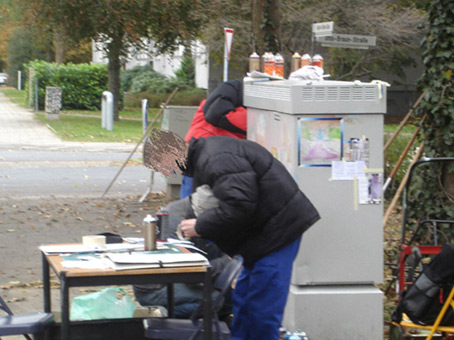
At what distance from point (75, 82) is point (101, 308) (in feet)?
102

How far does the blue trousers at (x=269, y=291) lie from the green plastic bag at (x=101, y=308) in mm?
1075

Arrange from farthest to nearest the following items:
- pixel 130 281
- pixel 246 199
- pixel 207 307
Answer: pixel 246 199 < pixel 207 307 < pixel 130 281

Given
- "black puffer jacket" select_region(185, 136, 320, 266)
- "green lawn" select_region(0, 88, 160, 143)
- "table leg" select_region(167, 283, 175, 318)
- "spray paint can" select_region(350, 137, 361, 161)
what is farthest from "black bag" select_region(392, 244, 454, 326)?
"green lawn" select_region(0, 88, 160, 143)

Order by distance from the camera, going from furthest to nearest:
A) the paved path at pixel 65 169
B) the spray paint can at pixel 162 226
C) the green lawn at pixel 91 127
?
the green lawn at pixel 91 127 → the paved path at pixel 65 169 → the spray paint can at pixel 162 226

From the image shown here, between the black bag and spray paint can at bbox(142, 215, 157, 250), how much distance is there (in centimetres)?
158

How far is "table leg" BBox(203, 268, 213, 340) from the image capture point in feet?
14.2

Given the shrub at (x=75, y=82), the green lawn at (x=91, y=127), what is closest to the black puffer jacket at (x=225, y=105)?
the green lawn at (x=91, y=127)

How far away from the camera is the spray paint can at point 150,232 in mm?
4676

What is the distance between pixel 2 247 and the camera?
8.91 metres

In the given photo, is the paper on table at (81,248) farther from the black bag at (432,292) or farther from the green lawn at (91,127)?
the green lawn at (91,127)

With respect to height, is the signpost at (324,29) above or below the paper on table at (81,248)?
above

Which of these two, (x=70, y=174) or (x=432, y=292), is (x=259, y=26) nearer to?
(x=70, y=174)

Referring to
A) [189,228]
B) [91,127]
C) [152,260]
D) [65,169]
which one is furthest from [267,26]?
[91,127]

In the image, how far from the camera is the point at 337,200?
5660 mm
